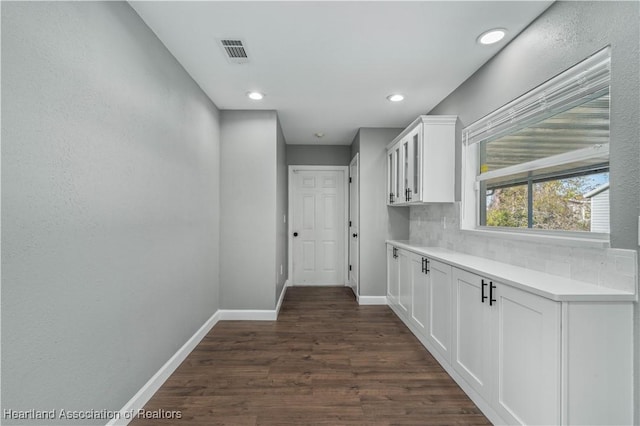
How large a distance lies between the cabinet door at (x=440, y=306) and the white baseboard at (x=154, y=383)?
2.17m

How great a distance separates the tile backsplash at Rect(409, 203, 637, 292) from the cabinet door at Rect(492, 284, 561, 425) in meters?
0.35

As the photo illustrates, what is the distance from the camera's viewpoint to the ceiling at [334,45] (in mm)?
1755

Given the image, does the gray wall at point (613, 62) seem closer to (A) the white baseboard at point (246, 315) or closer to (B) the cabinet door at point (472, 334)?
(B) the cabinet door at point (472, 334)

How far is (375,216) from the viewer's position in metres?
4.11

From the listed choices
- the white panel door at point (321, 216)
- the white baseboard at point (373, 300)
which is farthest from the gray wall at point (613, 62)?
the white panel door at point (321, 216)

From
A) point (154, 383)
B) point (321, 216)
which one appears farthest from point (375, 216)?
point (154, 383)

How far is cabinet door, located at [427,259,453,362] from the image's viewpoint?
227cm

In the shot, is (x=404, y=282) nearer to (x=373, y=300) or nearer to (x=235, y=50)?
(x=373, y=300)

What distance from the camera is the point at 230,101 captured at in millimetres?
3215

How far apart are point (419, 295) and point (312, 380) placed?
1295mm

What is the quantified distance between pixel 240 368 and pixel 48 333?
59.3 inches

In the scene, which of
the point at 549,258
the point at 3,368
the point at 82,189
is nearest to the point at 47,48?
the point at 82,189

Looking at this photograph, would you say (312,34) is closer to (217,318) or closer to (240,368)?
(240,368)

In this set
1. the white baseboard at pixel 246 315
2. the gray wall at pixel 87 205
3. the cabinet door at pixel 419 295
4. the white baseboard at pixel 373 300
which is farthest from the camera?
the white baseboard at pixel 373 300
